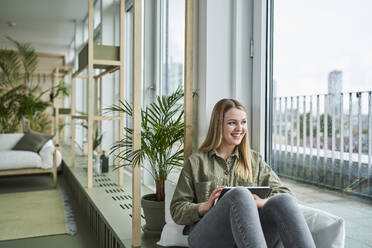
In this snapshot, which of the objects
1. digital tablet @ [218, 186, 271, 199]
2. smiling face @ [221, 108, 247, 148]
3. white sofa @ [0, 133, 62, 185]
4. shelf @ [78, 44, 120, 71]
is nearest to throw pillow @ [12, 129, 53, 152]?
white sofa @ [0, 133, 62, 185]

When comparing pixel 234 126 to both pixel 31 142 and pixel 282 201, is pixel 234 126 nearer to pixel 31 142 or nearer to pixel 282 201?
pixel 282 201

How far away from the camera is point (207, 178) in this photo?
6.14ft

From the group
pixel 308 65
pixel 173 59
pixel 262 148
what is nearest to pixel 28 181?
pixel 173 59

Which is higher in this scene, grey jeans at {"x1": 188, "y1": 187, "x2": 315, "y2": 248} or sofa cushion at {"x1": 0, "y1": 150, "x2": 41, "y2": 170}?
grey jeans at {"x1": 188, "y1": 187, "x2": 315, "y2": 248}

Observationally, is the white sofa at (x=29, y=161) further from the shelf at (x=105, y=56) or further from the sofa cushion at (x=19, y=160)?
the shelf at (x=105, y=56)

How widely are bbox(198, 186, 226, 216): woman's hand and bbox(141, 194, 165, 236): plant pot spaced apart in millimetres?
584

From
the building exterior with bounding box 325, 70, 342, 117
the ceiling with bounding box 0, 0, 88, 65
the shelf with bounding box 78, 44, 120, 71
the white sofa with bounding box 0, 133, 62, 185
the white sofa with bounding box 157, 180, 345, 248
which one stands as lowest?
the white sofa with bounding box 0, 133, 62, 185

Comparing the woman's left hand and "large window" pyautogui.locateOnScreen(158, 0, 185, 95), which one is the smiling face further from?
"large window" pyautogui.locateOnScreen(158, 0, 185, 95)

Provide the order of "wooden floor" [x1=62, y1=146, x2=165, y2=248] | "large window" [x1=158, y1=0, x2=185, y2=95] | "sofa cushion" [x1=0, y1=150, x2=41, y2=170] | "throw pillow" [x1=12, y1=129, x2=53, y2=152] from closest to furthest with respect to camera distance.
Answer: "wooden floor" [x1=62, y1=146, x2=165, y2=248]
"large window" [x1=158, y1=0, x2=185, y2=95]
"sofa cushion" [x1=0, y1=150, x2=41, y2=170]
"throw pillow" [x1=12, y1=129, x2=53, y2=152]

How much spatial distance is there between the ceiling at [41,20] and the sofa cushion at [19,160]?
2668 millimetres

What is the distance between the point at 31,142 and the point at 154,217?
3.46 metres

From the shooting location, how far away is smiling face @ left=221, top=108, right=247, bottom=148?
188 cm

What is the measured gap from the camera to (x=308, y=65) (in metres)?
1.85

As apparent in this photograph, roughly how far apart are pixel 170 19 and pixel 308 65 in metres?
2.15
